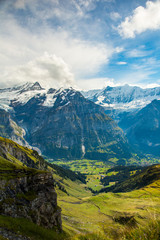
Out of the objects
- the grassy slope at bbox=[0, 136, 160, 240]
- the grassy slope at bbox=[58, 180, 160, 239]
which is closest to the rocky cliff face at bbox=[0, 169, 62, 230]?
the grassy slope at bbox=[0, 136, 160, 240]

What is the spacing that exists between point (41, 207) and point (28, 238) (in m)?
21.3

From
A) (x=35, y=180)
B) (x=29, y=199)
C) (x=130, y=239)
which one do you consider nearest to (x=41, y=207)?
(x=29, y=199)

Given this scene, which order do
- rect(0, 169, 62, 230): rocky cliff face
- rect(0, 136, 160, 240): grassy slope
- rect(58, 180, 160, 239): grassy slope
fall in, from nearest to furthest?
rect(0, 136, 160, 240): grassy slope < rect(0, 169, 62, 230): rocky cliff face < rect(58, 180, 160, 239): grassy slope

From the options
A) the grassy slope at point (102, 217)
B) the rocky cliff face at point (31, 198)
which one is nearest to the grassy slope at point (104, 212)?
the grassy slope at point (102, 217)

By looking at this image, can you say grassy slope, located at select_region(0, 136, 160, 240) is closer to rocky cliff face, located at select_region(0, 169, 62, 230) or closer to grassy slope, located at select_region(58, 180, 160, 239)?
grassy slope, located at select_region(58, 180, 160, 239)

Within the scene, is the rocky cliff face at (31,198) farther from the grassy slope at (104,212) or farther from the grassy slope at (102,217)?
the grassy slope at (104,212)

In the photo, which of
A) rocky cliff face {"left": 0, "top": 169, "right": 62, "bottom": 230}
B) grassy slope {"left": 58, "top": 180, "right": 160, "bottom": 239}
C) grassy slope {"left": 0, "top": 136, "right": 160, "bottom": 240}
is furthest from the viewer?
grassy slope {"left": 58, "top": 180, "right": 160, "bottom": 239}

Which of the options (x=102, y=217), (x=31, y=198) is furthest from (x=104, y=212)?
(x=31, y=198)

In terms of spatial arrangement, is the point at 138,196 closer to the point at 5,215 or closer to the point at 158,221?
the point at 5,215

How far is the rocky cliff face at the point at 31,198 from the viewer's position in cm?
4919

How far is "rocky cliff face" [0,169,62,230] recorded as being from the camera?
4919 cm

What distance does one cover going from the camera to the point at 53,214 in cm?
6325

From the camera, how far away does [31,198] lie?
57.5m

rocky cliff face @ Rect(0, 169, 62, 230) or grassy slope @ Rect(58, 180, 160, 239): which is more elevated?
rocky cliff face @ Rect(0, 169, 62, 230)
